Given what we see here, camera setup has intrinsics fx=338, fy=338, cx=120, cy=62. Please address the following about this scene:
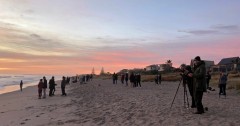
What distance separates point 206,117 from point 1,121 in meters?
9.34

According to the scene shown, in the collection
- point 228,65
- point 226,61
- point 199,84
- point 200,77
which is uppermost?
point 226,61

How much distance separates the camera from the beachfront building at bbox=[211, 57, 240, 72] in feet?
333

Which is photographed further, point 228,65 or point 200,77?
point 228,65

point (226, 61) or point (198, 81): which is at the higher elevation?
point (226, 61)

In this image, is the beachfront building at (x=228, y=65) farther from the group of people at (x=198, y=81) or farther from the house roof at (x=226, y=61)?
the group of people at (x=198, y=81)

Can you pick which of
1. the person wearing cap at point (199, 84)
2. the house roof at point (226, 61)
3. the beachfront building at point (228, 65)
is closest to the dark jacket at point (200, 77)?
the person wearing cap at point (199, 84)

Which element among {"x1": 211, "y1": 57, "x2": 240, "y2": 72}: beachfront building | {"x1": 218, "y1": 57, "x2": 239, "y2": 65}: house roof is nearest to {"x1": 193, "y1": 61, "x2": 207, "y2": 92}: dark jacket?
{"x1": 211, "y1": 57, "x2": 240, "y2": 72}: beachfront building

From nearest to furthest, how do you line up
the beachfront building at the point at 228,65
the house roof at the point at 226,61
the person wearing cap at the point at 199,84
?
1. the person wearing cap at the point at 199,84
2. the beachfront building at the point at 228,65
3. the house roof at the point at 226,61

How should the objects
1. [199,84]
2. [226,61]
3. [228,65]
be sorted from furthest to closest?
[226,61] < [228,65] < [199,84]

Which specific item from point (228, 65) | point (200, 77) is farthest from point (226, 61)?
point (200, 77)

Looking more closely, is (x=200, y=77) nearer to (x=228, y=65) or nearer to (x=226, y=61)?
(x=228, y=65)

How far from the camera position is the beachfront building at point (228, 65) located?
333ft

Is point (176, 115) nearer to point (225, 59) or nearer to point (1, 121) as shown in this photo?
point (1, 121)

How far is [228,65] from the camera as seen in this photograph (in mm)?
109312
